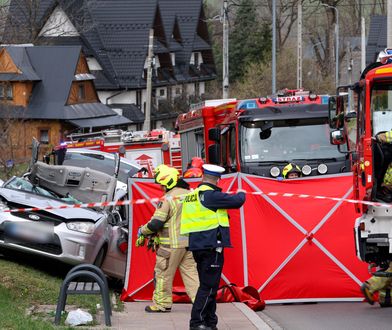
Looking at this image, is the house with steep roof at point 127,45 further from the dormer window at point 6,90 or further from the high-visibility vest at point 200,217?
the high-visibility vest at point 200,217

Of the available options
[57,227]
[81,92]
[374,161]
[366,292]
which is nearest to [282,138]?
[57,227]

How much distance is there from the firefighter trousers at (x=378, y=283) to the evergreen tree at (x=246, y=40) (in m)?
64.9

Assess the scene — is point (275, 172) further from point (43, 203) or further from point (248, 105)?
point (43, 203)

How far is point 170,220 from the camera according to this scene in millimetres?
12453

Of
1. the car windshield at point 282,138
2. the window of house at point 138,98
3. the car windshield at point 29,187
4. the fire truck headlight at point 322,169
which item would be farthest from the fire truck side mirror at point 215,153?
the window of house at point 138,98

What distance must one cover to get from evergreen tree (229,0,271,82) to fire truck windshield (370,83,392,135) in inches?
Result: 2553

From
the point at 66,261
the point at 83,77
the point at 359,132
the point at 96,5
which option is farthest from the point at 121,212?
the point at 96,5

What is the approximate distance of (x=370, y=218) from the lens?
12.2 metres

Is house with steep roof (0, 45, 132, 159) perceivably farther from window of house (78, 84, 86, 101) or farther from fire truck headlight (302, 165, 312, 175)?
fire truck headlight (302, 165, 312, 175)

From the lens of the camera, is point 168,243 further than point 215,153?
No

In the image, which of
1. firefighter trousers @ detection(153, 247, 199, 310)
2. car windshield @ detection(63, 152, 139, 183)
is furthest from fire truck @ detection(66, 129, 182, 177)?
firefighter trousers @ detection(153, 247, 199, 310)

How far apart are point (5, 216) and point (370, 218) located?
15.5 feet

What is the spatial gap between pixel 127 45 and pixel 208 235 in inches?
2327

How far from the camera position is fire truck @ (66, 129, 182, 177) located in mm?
33281
